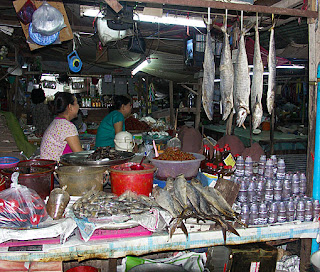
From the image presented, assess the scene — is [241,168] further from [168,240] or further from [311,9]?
[311,9]

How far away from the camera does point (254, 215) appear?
249cm

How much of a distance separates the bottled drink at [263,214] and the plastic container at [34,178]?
1905 millimetres

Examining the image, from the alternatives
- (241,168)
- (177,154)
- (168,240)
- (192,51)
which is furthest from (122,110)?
(168,240)

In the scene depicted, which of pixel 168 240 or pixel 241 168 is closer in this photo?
pixel 168 240

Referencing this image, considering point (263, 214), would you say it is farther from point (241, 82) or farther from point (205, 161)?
point (241, 82)

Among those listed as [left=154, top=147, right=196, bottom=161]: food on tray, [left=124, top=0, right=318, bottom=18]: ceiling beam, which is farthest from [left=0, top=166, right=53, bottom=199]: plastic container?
[left=124, top=0, right=318, bottom=18]: ceiling beam

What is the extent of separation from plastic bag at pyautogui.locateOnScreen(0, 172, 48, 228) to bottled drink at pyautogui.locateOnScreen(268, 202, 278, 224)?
1.88m

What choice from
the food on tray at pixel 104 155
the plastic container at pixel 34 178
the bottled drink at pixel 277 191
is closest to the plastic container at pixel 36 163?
the plastic container at pixel 34 178

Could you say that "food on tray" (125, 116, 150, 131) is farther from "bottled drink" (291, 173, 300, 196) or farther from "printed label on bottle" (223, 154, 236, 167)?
"bottled drink" (291, 173, 300, 196)

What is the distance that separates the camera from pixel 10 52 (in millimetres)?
7957

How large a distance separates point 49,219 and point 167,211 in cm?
94

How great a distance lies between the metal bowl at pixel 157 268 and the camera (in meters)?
2.53

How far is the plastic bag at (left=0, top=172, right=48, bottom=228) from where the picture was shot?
2135mm

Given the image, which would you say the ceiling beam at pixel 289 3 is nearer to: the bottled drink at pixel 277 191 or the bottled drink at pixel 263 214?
the bottled drink at pixel 277 191
